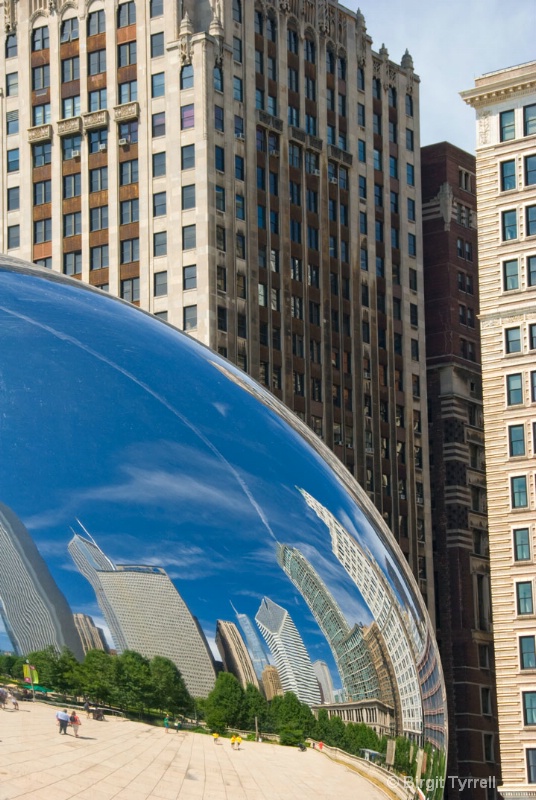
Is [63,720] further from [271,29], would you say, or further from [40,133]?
[271,29]

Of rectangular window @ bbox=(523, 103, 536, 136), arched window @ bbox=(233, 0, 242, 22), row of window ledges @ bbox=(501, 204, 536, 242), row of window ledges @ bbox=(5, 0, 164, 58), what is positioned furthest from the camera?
arched window @ bbox=(233, 0, 242, 22)

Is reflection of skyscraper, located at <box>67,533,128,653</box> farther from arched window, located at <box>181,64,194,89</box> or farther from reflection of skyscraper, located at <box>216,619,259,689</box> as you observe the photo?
arched window, located at <box>181,64,194,89</box>

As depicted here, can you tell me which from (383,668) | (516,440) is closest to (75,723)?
(383,668)

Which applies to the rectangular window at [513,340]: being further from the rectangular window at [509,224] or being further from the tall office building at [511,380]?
the rectangular window at [509,224]

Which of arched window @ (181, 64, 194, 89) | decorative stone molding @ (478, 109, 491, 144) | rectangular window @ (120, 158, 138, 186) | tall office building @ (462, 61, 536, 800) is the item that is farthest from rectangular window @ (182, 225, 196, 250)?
decorative stone molding @ (478, 109, 491, 144)

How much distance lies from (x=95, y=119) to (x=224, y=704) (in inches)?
2774

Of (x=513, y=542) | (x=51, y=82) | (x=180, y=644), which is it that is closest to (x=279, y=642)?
(x=180, y=644)

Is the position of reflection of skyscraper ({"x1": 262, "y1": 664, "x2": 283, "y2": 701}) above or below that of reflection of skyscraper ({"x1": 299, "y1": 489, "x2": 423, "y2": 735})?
below

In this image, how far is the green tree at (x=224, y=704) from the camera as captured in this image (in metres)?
3.85

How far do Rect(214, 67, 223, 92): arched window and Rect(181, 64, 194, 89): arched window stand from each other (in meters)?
1.07

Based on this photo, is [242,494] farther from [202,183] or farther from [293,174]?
[293,174]

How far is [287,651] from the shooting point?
13.3 ft

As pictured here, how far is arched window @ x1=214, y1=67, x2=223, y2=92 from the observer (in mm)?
71250

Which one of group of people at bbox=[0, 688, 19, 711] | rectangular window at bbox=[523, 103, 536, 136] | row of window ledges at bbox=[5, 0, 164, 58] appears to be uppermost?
row of window ledges at bbox=[5, 0, 164, 58]
